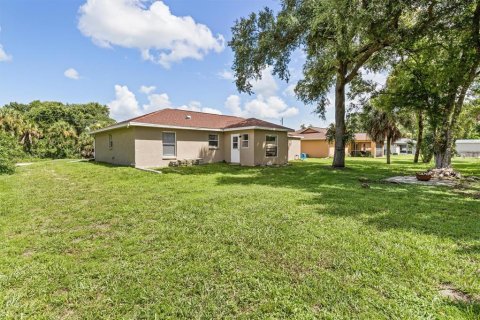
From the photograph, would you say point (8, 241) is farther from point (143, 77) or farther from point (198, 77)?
point (143, 77)

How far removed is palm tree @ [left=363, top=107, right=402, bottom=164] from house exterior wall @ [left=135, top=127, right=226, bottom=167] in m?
12.7

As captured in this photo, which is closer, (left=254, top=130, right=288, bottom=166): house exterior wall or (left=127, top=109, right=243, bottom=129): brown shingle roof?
(left=127, top=109, right=243, bottom=129): brown shingle roof

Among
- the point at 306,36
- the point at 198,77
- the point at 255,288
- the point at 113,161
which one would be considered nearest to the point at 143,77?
the point at 198,77

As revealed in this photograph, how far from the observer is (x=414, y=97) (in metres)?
13.5

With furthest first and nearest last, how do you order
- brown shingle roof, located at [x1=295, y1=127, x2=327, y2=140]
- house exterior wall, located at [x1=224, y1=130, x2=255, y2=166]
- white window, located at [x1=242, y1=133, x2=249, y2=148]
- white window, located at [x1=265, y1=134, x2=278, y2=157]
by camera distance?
brown shingle roof, located at [x1=295, y1=127, x2=327, y2=140], white window, located at [x1=265, y1=134, x2=278, y2=157], white window, located at [x1=242, y1=133, x2=249, y2=148], house exterior wall, located at [x1=224, y1=130, x2=255, y2=166]

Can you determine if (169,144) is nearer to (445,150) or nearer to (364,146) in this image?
(445,150)

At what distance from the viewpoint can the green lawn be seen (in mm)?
2533

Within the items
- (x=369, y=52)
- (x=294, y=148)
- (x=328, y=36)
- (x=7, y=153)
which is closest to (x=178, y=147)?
(x=7, y=153)

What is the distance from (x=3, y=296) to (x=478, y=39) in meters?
16.9

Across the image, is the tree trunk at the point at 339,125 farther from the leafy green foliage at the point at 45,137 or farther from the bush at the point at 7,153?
the leafy green foliage at the point at 45,137

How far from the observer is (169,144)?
15.5m

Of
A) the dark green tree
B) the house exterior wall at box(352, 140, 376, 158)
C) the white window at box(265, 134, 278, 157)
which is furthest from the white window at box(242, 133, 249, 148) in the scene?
the house exterior wall at box(352, 140, 376, 158)

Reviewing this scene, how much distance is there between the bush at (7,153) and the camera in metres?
12.4

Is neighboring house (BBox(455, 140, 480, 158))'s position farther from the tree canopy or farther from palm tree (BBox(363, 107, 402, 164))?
the tree canopy
